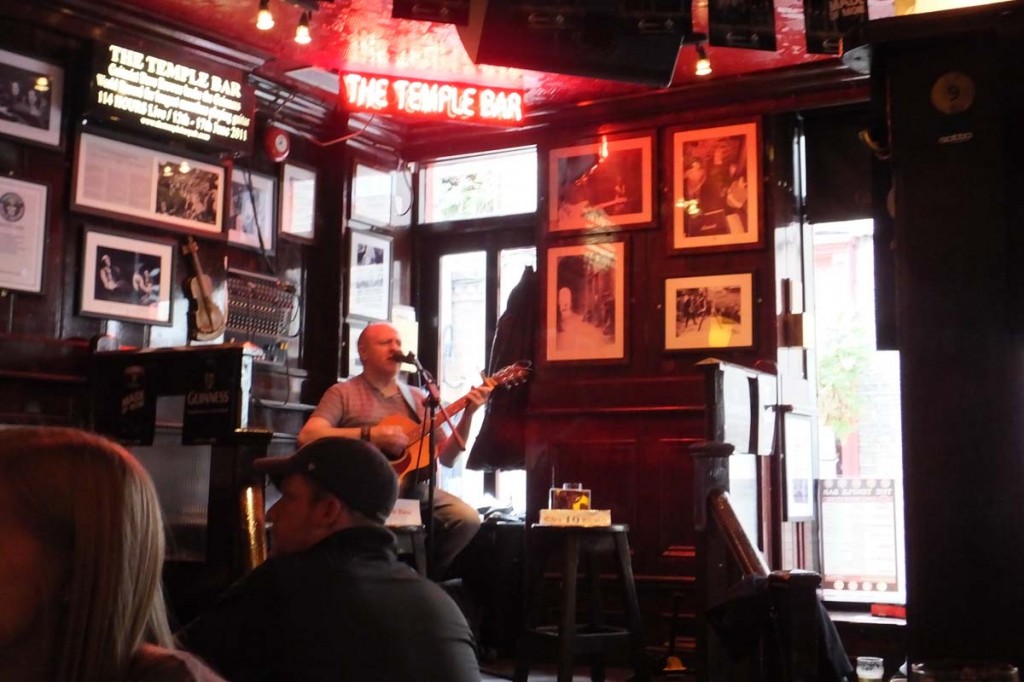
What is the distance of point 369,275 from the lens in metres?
7.56

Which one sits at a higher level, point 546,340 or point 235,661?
point 546,340

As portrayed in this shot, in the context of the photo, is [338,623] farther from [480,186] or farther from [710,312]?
[480,186]

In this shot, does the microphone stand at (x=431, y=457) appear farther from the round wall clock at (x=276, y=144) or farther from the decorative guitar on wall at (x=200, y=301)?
the round wall clock at (x=276, y=144)

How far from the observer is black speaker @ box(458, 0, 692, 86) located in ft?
15.0

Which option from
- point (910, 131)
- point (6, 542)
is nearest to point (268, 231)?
point (910, 131)

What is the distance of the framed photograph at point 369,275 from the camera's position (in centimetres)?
742

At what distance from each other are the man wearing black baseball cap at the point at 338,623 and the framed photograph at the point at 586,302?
457cm

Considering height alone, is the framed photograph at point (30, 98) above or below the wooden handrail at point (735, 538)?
above

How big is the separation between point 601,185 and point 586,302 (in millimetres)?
752

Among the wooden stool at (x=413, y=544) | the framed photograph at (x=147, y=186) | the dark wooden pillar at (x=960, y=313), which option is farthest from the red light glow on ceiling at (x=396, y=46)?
the dark wooden pillar at (x=960, y=313)

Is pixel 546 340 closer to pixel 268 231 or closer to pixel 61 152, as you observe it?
pixel 268 231

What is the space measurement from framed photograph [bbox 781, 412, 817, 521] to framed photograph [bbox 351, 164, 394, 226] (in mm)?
3031

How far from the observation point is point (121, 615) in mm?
1186

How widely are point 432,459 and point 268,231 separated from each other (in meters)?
2.16
